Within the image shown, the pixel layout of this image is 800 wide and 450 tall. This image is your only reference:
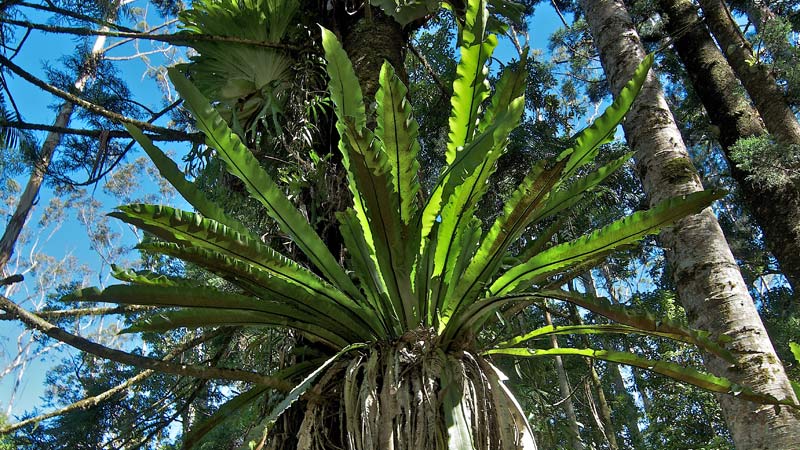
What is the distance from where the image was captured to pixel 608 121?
130cm

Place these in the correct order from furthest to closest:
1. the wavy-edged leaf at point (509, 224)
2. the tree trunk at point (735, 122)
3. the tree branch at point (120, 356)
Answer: the tree trunk at point (735, 122), the wavy-edged leaf at point (509, 224), the tree branch at point (120, 356)

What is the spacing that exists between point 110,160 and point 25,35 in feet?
2.39

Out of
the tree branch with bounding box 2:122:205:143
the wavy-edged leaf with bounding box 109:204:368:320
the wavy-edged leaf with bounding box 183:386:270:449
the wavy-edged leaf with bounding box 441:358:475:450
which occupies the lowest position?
the wavy-edged leaf with bounding box 441:358:475:450

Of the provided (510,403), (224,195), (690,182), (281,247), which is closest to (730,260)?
(690,182)

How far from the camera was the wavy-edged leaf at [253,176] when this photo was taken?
4.13ft

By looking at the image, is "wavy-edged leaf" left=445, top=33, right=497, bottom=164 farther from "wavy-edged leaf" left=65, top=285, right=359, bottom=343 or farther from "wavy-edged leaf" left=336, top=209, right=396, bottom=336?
"wavy-edged leaf" left=65, top=285, right=359, bottom=343

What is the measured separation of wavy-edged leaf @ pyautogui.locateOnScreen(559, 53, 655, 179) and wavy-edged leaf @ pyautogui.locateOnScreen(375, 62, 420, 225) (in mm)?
354

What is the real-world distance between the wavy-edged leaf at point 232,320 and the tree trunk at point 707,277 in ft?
3.04

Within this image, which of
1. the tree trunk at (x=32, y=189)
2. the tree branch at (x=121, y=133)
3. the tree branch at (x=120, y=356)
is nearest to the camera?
the tree branch at (x=120, y=356)

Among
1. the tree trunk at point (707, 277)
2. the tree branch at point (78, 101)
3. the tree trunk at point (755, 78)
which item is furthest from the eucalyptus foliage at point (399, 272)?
the tree trunk at point (755, 78)

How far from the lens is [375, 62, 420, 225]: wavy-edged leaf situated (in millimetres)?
1171

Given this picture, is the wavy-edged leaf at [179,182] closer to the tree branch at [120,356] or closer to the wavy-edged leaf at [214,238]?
the wavy-edged leaf at [214,238]

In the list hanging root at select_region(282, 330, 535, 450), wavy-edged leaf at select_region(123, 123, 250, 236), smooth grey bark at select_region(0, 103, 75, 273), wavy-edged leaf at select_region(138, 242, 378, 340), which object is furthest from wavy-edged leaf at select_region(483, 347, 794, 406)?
smooth grey bark at select_region(0, 103, 75, 273)

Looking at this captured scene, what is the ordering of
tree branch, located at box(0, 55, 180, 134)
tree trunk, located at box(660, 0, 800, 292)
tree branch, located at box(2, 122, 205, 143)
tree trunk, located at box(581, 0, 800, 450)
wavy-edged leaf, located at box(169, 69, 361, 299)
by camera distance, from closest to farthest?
wavy-edged leaf, located at box(169, 69, 361, 299)
tree trunk, located at box(581, 0, 800, 450)
tree branch, located at box(0, 55, 180, 134)
tree branch, located at box(2, 122, 205, 143)
tree trunk, located at box(660, 0, 800, 292)
